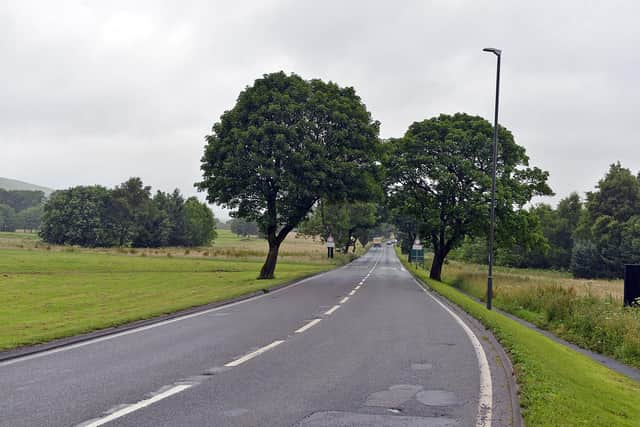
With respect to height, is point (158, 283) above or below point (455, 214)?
below

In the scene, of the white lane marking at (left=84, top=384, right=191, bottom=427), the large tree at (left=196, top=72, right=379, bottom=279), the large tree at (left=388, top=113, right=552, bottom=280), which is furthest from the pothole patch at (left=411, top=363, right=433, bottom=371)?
the large tree at (left=388, top=113, right=552, bottom=280)

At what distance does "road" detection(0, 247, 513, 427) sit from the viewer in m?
5.34

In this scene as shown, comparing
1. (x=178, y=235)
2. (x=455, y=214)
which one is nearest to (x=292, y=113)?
(x=455, y=214)

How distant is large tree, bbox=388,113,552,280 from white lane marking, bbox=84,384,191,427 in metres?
23.9

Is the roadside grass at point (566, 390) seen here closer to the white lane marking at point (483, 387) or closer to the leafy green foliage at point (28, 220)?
the white lane marking at point (483, 387)

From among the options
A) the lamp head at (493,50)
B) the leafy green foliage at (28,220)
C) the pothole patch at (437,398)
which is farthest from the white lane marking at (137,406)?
the leafy green foliage at (28,220)

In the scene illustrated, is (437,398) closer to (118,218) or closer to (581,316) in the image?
(581,316)

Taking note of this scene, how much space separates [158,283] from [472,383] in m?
22.4

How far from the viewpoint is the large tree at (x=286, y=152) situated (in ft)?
83.0

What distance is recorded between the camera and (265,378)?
6969 mm

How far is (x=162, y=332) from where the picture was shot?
432 inches

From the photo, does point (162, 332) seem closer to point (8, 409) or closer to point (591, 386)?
point (8, 409)

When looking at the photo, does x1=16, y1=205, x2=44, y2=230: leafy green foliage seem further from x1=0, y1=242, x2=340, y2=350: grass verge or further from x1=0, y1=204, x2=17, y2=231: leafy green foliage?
x1=0, y1=242, x2=340, y2=350: grass verge

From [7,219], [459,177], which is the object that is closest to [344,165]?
[459,177]
